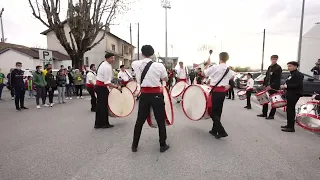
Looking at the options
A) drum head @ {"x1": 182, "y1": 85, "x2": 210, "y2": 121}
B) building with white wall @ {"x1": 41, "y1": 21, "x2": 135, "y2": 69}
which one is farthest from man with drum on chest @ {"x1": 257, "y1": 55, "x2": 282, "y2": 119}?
building with white wall @ {"x1": 41, "y1": 21, "x2": 135, "y2": 69}

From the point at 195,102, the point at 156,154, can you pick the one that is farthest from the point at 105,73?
the point at 156,154

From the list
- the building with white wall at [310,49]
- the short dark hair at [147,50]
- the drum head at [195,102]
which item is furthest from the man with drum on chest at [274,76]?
the building with white wall at [310,49]

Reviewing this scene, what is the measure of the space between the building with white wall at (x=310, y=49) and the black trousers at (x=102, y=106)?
24.3 metres

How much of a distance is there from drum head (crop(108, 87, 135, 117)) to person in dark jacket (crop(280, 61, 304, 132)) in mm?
3941

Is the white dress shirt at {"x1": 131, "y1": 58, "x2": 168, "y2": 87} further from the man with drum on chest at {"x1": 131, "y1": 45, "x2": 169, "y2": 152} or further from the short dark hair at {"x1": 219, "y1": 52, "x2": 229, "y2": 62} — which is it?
the short dark hair at {"x1": 219, "y1": 52, "x2": 229, "y2": 62}

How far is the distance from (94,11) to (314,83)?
15.5 m

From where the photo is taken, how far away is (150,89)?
4211 mm

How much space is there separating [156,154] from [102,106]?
95.3 inches

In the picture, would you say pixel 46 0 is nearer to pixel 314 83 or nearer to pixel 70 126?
pixel 70 126

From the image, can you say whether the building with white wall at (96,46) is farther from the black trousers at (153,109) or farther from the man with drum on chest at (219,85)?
the black trousers at (153,109)

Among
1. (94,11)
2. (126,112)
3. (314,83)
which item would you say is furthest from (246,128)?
(94,11)

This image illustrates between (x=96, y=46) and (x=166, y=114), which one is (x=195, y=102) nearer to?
(x=166, y=114)

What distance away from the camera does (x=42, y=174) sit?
3.41 metres

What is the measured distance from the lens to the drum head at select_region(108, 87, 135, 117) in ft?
20.2
